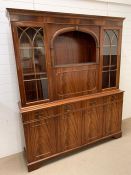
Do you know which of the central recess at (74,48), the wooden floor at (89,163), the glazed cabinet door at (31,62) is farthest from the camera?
the central recess at (74,48)

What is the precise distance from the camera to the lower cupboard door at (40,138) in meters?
1.92

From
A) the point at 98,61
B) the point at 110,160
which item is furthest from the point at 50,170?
the point at 98,61

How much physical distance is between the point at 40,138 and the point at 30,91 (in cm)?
67

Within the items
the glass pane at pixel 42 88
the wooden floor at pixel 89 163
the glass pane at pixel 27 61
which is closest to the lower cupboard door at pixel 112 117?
the wooden floor at pixel 89 163

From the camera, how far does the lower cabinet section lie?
1942 mm

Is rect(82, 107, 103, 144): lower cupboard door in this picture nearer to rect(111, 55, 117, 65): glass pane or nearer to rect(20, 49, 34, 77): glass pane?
rect(111, 55, 117, 65): glass pane

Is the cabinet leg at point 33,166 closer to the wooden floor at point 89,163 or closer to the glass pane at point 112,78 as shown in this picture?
the wooden floor at point 89,163

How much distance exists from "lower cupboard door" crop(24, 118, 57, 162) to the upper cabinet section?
0.31 meters

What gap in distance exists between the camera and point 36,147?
200 centimetres

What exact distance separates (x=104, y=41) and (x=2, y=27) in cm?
147

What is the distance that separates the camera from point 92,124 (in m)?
2.34

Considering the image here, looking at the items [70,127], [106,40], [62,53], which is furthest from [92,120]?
[106,40]

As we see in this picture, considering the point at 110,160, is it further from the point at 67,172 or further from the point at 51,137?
the point at 51,137

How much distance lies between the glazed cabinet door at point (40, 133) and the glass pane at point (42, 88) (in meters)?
0.20
